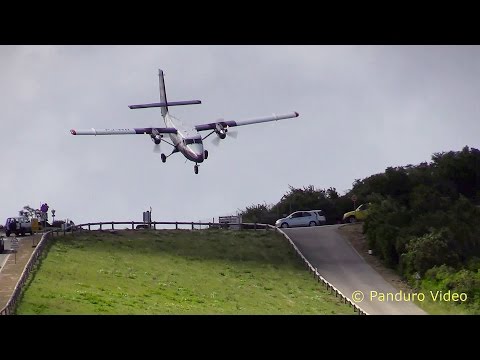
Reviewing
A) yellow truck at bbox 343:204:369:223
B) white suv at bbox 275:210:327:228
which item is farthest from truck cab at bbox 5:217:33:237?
yellow truck at bbox 343:204:369:223

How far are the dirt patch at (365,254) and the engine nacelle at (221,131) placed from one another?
7.05 meters

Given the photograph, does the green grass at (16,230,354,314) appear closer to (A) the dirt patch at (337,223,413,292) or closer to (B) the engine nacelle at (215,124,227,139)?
(A) the dirt patch at (337,223,413,292)

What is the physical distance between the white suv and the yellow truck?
1.40 meters

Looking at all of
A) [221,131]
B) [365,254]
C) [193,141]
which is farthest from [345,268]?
[221,131]

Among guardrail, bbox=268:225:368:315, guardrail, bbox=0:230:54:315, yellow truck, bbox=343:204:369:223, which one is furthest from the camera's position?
yellow truck, bbox=343:204:369:223

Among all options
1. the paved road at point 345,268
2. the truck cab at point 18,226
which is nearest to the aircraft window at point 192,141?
the paved road at point 345,268

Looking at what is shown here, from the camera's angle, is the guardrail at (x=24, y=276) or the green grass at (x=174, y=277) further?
the green grass at (x=174, y=277)

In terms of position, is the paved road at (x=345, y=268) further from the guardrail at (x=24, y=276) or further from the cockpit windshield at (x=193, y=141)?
the guardrail at (x=24, y=276)

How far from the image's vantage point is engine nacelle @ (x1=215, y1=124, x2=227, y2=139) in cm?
4103

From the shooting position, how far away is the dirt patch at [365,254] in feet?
107

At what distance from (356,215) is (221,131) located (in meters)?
8.75
